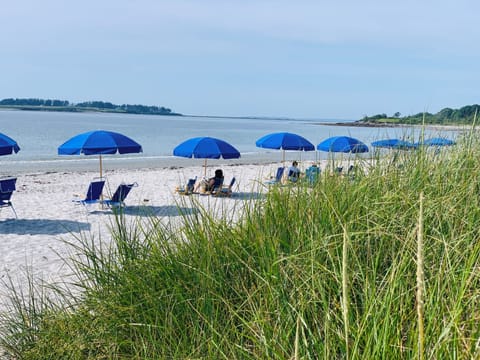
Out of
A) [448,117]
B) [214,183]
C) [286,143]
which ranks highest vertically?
[448,117]

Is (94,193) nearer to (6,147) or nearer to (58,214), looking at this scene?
(58,214)

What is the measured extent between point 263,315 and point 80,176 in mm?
19845

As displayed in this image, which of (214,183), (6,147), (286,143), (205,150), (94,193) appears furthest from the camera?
(286,143)

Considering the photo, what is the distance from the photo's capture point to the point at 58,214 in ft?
35.6

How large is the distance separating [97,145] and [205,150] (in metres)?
2.77

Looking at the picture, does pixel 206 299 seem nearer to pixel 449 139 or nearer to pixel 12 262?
pixel 449 139

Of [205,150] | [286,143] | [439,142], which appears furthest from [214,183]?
[439,142]

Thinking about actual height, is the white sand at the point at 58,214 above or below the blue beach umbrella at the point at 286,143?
below

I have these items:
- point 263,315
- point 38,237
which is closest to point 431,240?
point 263,315

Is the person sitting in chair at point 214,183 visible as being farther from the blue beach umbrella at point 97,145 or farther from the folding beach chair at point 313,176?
the folding beach chair at point 313,176

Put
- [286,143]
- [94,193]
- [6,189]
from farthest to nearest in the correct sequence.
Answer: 1. [286,143]
2. [94,193]
3. [6,189]

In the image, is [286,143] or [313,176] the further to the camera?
[286,143]

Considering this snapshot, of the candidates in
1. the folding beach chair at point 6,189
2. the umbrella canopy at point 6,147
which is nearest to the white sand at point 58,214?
the folding beach chair at point 6,189

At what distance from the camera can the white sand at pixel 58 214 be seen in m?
5.02
